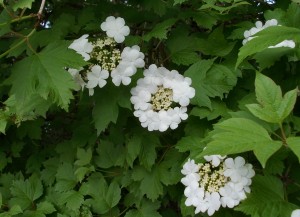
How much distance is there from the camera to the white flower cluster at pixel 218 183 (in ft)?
4.89

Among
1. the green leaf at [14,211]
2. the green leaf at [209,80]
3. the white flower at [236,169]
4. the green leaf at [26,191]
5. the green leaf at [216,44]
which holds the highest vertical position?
the green leaf at [216,44]

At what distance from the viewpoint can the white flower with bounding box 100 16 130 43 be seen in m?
1.70

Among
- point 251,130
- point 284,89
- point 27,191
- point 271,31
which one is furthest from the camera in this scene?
point 27,191

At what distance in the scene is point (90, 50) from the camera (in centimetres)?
162

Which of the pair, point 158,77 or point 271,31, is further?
point 158,77

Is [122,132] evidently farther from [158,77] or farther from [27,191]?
[27,191]

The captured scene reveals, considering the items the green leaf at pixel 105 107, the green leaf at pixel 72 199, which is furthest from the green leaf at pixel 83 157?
the green leaf at pixel 105 107

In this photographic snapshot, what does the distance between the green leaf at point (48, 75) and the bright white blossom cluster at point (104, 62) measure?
7 cm

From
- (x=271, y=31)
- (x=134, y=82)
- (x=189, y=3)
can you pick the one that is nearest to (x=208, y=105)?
(x=134, y=82)

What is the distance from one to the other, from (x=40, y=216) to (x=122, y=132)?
0.53m

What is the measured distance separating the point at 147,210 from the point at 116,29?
0.77m

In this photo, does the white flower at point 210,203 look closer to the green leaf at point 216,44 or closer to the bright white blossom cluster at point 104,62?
the bright white blossom cluster at point 104,62

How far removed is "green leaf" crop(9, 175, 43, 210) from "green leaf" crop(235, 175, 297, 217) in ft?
3.67

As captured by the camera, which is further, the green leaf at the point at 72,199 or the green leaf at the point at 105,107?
the green leaf at the point at 72,199
